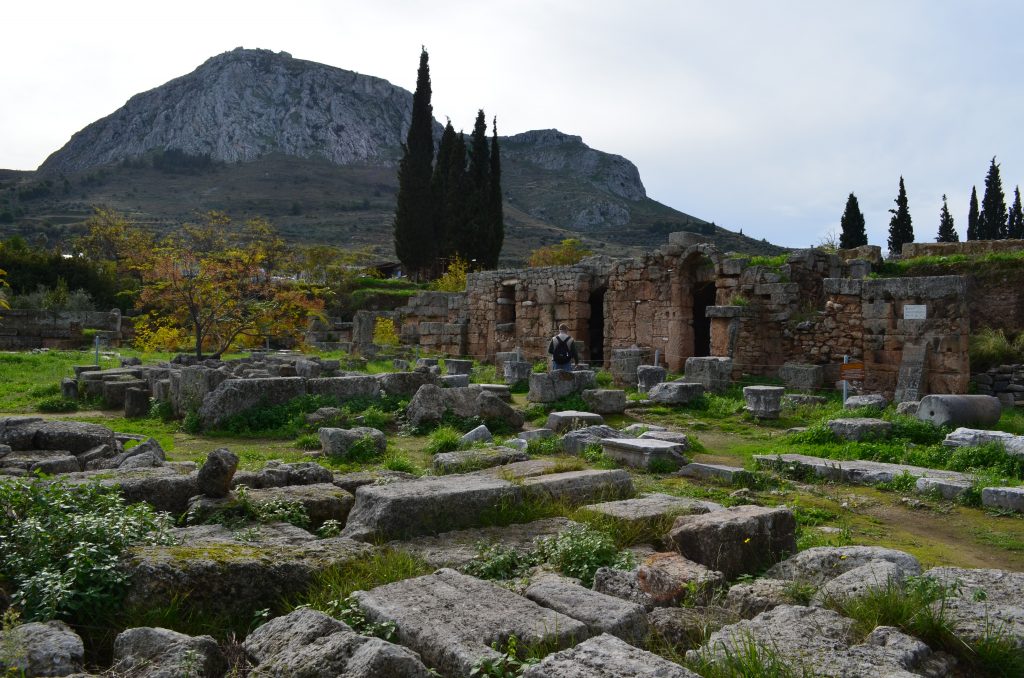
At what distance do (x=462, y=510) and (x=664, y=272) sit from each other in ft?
54.1

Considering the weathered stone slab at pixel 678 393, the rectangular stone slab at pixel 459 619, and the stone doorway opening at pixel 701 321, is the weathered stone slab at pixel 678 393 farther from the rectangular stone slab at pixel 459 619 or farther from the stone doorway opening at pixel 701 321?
the rectangular stone slab at pixel 459 619

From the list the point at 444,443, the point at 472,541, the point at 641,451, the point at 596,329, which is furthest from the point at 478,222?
the point at 472,541

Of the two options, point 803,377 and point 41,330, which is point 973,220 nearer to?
point 803,377

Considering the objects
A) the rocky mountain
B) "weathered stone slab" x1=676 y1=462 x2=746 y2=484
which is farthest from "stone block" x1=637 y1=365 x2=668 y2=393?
the rocky mountain

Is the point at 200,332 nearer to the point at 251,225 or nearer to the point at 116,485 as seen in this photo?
the point at 116,485

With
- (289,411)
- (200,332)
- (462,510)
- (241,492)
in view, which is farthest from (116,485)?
(200,332)

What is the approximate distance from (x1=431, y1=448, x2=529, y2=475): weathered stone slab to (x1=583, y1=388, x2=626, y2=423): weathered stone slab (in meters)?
4.88

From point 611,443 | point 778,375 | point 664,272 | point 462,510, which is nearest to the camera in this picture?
point 462,510

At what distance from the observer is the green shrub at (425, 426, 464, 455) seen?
32.9ft

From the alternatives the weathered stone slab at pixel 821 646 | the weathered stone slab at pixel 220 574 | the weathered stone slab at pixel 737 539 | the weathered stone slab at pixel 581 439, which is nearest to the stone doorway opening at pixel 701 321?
the weathered stone slab at pixel 581 439

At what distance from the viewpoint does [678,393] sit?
14266 millimetres

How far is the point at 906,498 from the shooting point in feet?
25.3

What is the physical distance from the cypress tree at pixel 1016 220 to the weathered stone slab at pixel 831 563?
51582mm

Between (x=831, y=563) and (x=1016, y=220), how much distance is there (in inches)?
2189
